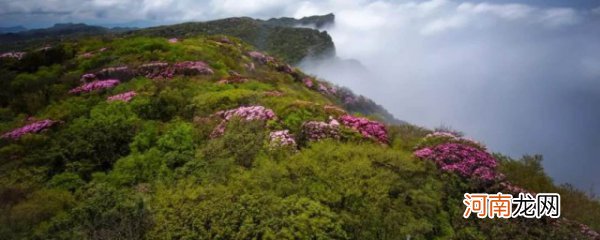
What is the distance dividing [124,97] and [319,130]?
742cm

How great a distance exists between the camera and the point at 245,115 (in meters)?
12.3

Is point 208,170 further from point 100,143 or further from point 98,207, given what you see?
point 100,143

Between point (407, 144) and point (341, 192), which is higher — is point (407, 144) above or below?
above

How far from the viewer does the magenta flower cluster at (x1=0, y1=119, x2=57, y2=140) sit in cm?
1197

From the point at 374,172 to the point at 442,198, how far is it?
1.60 m

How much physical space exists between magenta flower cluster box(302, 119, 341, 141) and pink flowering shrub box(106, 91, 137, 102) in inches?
263

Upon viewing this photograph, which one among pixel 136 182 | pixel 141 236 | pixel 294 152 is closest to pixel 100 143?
pixel 136 182

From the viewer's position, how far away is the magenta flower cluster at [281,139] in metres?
10.4

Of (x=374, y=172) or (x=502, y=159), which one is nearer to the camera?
(x=374, y=172)

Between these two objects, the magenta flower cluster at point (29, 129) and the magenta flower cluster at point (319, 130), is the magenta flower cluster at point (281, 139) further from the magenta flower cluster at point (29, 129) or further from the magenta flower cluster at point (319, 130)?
the magenta flower cluster at point (29, 129)

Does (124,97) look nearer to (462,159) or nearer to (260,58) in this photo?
(462,159)

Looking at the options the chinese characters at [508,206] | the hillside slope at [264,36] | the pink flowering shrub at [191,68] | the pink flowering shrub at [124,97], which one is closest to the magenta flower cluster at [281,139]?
the chinese characters at [508,206]

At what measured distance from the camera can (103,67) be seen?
18391mm

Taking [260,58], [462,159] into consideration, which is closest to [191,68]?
[260,58]
